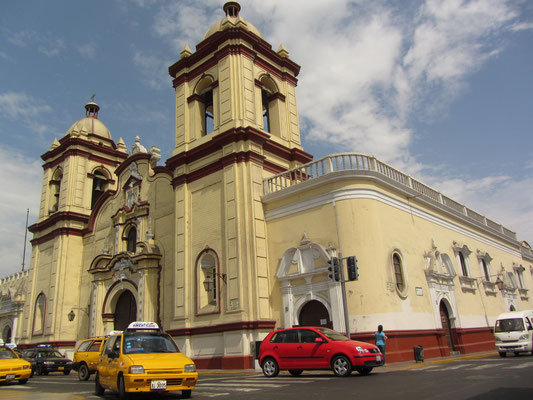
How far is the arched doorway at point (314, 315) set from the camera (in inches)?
741

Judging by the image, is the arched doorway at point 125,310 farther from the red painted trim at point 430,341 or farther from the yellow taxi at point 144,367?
the yellow taxi at point 144,367

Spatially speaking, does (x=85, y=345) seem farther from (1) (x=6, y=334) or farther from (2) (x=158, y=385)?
(1) (x=6, y=334)

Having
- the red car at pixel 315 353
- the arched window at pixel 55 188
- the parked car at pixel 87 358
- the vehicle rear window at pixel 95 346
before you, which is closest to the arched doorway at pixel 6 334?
the arched window at pixel 55 188

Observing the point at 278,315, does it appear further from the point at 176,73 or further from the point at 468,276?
the point at 176,73

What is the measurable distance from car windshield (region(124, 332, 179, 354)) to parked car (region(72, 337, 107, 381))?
7932 millimetres

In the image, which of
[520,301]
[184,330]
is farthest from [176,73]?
[520,301]

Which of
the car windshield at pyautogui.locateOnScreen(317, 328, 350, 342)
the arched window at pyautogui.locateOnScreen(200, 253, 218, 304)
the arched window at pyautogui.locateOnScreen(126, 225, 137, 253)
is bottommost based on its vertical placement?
the car windshield at pyautogui.locateOnScreen(317, 328, 350, 342)

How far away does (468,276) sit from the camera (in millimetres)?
25500

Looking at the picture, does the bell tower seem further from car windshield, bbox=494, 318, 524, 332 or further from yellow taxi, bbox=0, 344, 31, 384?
car windshield, bbox=494, 318, 524, 332

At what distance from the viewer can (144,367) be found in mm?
9430

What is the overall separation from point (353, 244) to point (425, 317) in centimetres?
493

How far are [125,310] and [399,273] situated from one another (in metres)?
16.7

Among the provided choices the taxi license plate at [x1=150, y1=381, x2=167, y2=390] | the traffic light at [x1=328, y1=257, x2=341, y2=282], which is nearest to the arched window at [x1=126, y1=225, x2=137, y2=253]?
the traffic light at [x1=328, y1=257, x2=341, y2=282]

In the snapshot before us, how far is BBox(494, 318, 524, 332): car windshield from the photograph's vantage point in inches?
730
